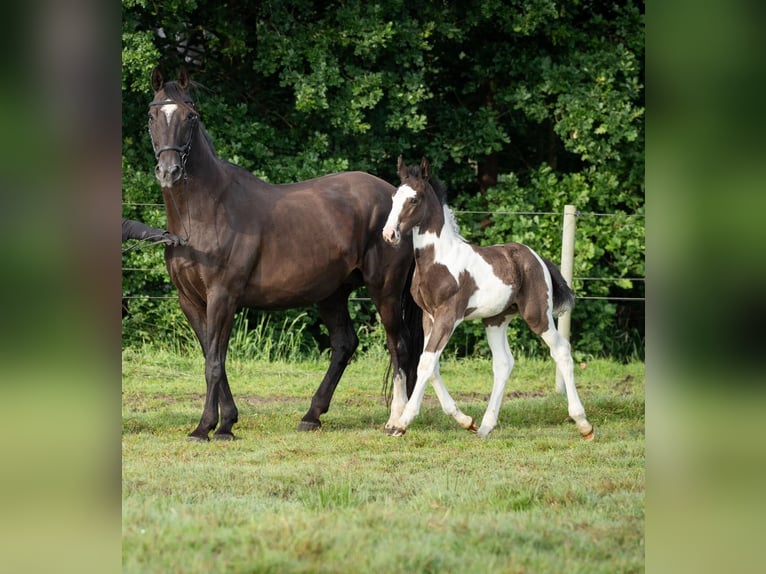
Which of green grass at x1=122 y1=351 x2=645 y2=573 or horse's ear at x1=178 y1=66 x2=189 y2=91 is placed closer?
green grass at x1=122 y1=351 x2=645 y2=573

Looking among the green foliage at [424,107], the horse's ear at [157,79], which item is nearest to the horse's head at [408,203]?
the horse's ear at [157,79]

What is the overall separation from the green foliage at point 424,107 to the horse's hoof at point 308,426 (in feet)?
14.1

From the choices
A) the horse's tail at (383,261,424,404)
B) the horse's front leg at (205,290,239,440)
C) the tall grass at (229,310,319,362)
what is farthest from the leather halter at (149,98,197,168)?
the tall grass at (229,310,319,362)

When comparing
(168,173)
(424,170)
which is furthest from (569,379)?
(168,173)

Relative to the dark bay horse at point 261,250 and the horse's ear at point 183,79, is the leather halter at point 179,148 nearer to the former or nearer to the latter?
the dark bay horse at point 261,250

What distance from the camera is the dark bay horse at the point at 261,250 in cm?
658

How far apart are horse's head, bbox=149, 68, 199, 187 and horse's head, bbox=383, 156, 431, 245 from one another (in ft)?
4.77

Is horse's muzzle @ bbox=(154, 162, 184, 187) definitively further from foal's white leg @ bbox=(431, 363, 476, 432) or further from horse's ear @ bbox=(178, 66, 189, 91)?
foal's white leg @ bbox=(431, 363, 476, 432)

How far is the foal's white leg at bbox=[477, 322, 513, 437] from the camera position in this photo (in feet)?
22.6

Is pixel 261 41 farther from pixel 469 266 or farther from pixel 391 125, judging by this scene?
pixel 469 266

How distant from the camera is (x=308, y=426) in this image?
23.6 ft
